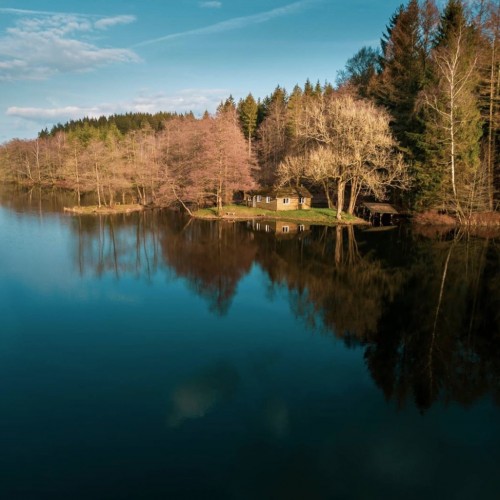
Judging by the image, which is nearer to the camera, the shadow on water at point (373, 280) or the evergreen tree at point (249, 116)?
the shadow on water at point (373, 280)

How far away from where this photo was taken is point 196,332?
1852 centimetres

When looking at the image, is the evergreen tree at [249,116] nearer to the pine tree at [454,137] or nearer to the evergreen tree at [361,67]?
the evergreen tree at [361,67]

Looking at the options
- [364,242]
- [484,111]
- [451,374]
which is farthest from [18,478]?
[484,111]

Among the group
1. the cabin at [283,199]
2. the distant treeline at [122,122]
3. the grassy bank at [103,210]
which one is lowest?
the grassy bank at [103,210]

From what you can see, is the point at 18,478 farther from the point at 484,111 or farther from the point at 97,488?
the point at 484,111

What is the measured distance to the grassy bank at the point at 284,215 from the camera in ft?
165

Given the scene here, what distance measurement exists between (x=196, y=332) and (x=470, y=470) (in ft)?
37.9

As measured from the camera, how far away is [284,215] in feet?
176

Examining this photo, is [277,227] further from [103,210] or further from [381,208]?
[103,210]

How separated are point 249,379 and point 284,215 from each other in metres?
40.4

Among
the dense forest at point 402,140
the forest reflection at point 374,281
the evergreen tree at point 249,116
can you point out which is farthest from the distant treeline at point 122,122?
the forest reflection at point 374,281

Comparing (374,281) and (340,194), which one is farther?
(340,194)

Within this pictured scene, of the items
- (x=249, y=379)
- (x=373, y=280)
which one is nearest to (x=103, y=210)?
(x=373, y=280)

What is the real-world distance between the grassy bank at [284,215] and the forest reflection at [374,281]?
12.9ft
